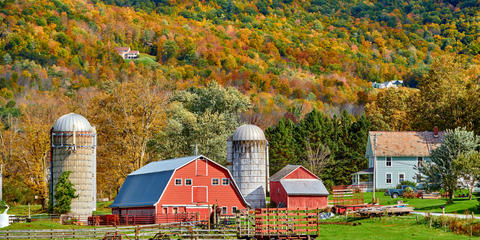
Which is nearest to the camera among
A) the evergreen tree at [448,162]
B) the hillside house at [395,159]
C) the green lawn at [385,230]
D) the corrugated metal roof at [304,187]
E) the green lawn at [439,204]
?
the green lawn at [385,230]

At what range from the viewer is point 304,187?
7569cm

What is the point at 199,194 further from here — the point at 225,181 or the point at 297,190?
the point at 297,190

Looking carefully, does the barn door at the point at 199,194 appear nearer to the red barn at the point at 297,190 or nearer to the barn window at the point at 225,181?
the barn window at the point at 225,181

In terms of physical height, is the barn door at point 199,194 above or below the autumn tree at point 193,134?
below

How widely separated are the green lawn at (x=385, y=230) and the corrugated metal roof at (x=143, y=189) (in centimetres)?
1559

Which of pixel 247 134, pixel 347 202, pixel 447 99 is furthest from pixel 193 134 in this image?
pixel 447 99

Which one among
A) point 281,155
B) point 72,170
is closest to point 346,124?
point 281,155

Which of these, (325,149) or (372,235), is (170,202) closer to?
(372,235)

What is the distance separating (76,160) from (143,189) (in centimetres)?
774

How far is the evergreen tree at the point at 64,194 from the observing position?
234ft

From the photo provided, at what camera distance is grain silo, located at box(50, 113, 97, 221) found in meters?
72.6

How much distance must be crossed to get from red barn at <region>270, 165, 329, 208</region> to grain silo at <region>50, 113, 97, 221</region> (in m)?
17.5

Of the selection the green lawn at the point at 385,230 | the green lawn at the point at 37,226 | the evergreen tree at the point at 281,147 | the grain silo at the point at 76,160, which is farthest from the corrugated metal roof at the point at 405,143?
the green lawn at the point at 37,226

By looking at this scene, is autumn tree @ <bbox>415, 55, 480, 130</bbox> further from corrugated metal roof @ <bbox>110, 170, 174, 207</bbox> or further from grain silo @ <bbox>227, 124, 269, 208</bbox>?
corrugated metal roof @ <bbox>110, 170, 174, 207</bbox>
